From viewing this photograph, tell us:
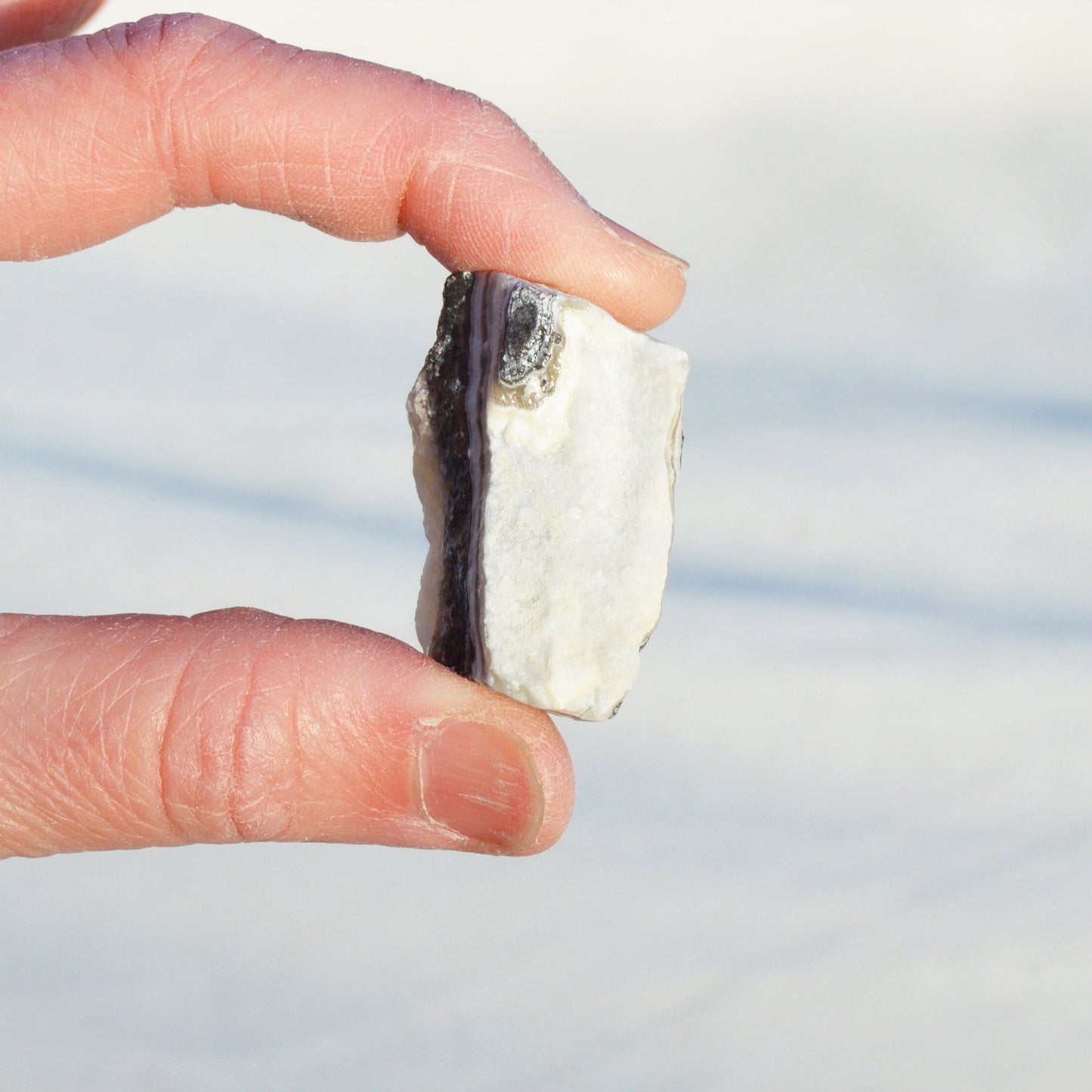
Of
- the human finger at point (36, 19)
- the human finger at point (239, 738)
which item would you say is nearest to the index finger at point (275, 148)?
the human finger at point (36, 19)

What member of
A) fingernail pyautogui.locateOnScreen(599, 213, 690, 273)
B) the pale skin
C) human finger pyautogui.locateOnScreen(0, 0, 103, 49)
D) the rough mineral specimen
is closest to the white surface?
the rough mineral specimen

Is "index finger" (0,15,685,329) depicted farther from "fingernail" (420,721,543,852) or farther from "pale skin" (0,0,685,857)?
"fingernail" (420,721,543,852)

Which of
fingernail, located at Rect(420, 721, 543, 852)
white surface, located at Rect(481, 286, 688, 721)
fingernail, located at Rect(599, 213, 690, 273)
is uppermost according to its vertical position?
fingernail, located at Rect(599, 213, 690, 273)

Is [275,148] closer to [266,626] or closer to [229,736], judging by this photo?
Result: [266,626]

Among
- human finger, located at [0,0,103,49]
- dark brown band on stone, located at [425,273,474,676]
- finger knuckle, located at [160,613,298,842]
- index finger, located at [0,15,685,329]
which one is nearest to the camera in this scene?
finger knuckle, located at [160,613,298,842]

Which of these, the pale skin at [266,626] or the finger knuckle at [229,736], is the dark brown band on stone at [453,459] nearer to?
the pale skin at [266,626]

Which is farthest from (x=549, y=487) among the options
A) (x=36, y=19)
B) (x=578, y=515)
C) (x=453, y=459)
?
(x=36, y=19)

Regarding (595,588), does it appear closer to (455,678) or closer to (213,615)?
(455,678)

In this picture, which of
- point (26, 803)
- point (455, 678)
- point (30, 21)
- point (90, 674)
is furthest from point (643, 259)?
point (30, 21)

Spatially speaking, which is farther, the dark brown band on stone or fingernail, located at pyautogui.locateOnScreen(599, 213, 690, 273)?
fingernail, located at pyautogui.locateOnScreen(599, 213, 690, 273)
